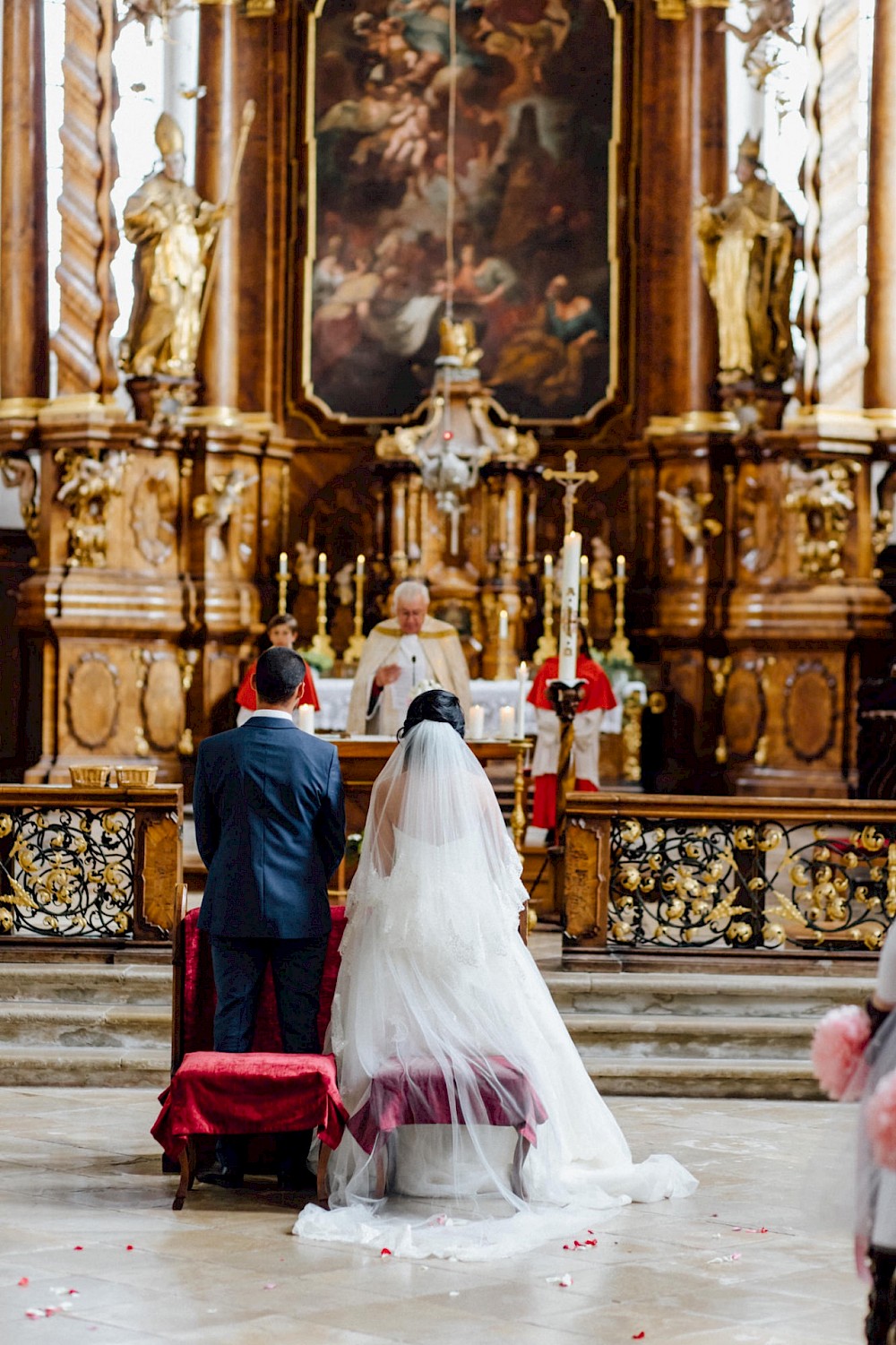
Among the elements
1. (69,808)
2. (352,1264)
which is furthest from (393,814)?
(69,808)

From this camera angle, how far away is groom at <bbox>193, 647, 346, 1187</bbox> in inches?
252

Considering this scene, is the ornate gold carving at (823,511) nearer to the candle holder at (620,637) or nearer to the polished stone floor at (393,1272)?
the candle holder at (620,637)

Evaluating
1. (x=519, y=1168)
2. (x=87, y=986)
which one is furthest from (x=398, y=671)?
(x=519, y=1168)

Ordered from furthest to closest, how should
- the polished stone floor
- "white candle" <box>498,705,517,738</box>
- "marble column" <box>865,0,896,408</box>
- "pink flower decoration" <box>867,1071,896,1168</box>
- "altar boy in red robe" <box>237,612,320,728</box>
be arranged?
"marble column" <box>865,0,896,408</box>
"altar boy in red robe" <box>237,612,320,728</box>
"white candle" <box>498,705,517,738</box>
the polished stone floor
"pink flower decoration" <box>867,1071,896,1168</box>

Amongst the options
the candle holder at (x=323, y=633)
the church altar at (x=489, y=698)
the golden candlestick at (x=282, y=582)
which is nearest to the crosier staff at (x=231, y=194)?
the golden candlestick at (x=282, y=582)

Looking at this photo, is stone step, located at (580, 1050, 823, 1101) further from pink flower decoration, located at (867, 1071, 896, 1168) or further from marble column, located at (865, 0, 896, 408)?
marble column, located at (865, 0, 896, 408)

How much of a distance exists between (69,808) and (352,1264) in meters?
3.74

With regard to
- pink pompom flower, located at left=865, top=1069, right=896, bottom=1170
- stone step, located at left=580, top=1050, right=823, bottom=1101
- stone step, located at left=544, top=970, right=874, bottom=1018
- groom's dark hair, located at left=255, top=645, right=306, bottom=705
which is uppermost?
groom's dark hair, located at left=255, top=645, right=306, bottom=705

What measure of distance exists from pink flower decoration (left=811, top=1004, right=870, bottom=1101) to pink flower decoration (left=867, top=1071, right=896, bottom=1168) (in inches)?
11.2

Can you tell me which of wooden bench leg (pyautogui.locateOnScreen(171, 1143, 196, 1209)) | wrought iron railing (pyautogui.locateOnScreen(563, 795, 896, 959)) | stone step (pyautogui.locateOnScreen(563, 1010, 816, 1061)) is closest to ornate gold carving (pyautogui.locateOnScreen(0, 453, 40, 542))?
wrought iron railing (pyautogui.locateOnScreen(563, 795, 896, 959))

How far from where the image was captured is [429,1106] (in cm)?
→ 618

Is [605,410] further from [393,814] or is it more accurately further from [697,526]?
[393,814]

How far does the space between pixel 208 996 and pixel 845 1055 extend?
2906mm

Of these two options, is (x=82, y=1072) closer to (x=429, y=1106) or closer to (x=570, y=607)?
(x=429, y=1106)
